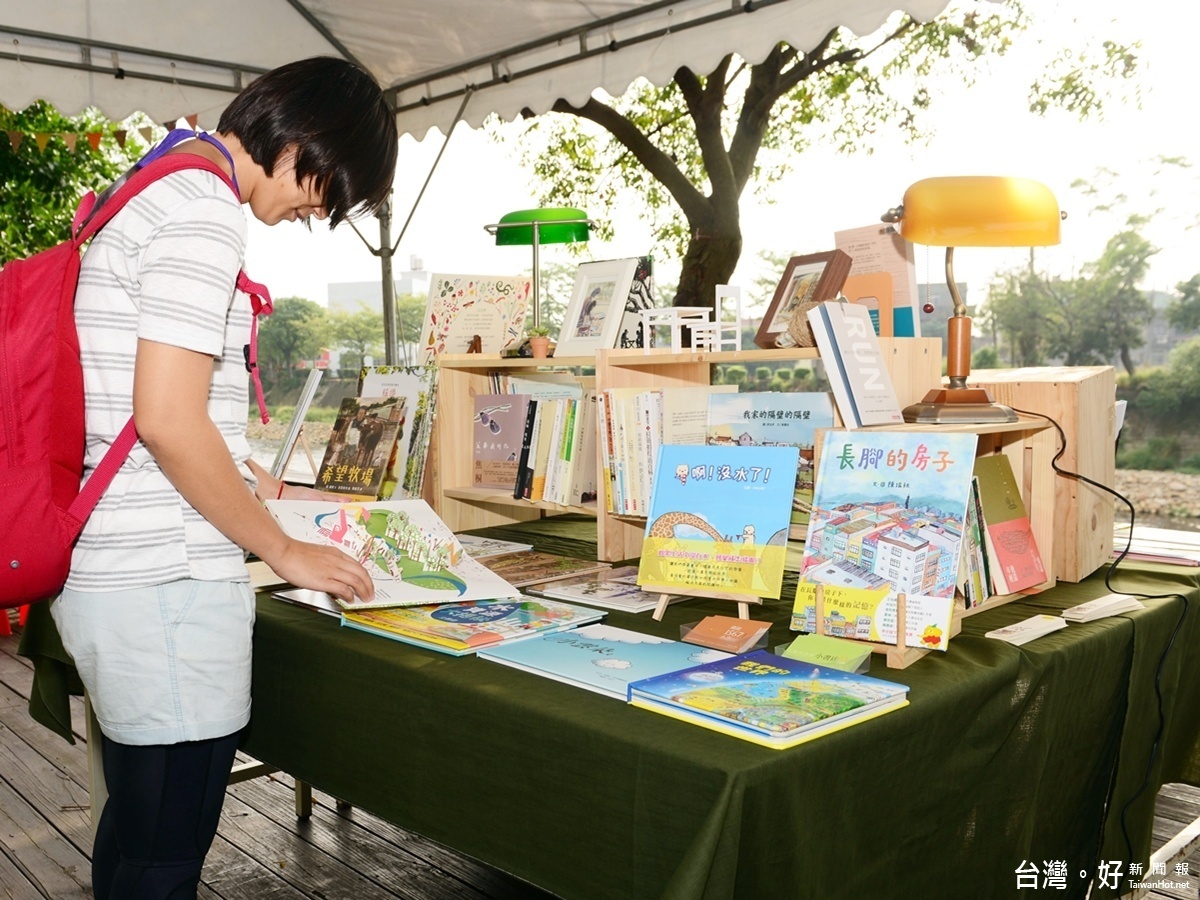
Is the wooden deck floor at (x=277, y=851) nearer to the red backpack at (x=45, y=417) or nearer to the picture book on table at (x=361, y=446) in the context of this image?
the picture book on table at (x=361, y=446)

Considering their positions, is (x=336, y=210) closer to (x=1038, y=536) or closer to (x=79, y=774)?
(x=1038, y=536)

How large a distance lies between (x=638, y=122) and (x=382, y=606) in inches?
257

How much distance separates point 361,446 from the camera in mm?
2566

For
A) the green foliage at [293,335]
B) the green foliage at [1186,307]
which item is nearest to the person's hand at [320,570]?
the green foliage at [293,335]

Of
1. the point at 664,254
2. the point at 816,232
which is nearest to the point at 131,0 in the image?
the point at 816,232

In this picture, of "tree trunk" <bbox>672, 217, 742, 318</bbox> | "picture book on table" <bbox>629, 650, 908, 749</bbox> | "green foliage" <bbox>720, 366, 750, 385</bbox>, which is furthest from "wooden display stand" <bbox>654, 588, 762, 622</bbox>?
"tree trunk" <bbox>672, 217, 742, 318</bbox>

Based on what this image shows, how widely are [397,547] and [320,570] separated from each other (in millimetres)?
473

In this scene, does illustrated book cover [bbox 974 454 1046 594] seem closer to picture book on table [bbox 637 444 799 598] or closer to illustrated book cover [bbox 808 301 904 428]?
illustrated book cover [bbox 808 301 904 428]

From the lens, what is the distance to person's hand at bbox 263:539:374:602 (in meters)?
1.28

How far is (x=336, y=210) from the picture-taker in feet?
4.11

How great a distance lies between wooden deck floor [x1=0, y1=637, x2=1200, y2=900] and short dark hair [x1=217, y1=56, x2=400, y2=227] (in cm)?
168

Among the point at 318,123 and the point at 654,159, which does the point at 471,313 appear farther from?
the point at 654,159

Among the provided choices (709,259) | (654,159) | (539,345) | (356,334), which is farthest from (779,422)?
(654,159)

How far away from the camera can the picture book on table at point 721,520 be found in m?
1.62
